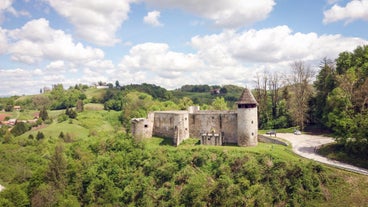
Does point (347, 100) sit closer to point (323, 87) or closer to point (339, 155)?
point (339, 155)

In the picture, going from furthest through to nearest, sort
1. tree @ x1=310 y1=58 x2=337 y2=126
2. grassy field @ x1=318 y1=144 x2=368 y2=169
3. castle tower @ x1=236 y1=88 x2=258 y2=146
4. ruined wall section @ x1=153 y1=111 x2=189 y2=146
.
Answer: tree @ x1=310 y1=58 x2=337 y2=126, ruined wall section @ x1=153 y1=111 x2=189 y2=146, castle tower @ x1=236 y1=88 x2=258 y2=146, grassy field @ x1=318 y1=144 x2=368 y2=169

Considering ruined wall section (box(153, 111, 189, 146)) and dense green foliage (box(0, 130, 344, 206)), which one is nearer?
dense green foliage (box(0, 130, 344, 206))

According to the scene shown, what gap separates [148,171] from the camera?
33406 millimetres

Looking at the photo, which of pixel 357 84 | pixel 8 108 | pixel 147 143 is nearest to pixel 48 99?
pixel 8 108

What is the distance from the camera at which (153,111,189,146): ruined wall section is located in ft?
126

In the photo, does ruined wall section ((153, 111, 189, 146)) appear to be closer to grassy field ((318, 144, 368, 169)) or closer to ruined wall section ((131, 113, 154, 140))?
ruined wall section ((131, 113, 154, 140))

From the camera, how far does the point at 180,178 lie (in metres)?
30.6

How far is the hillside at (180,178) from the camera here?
25875 mm

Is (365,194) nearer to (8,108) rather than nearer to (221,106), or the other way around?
(221,106)

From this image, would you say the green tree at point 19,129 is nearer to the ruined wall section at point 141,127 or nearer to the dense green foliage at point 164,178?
the dense green foliage at point 164,178

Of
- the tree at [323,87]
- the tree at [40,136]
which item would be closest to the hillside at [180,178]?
the tree at [323,87]

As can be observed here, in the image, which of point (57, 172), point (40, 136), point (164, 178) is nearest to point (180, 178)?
point (164, 178)

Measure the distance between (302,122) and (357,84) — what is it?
10.0 metres

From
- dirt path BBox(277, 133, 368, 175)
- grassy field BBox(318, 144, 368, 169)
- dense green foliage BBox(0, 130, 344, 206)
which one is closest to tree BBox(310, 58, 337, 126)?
dirt path BBox(277, 133, 368, 175)
